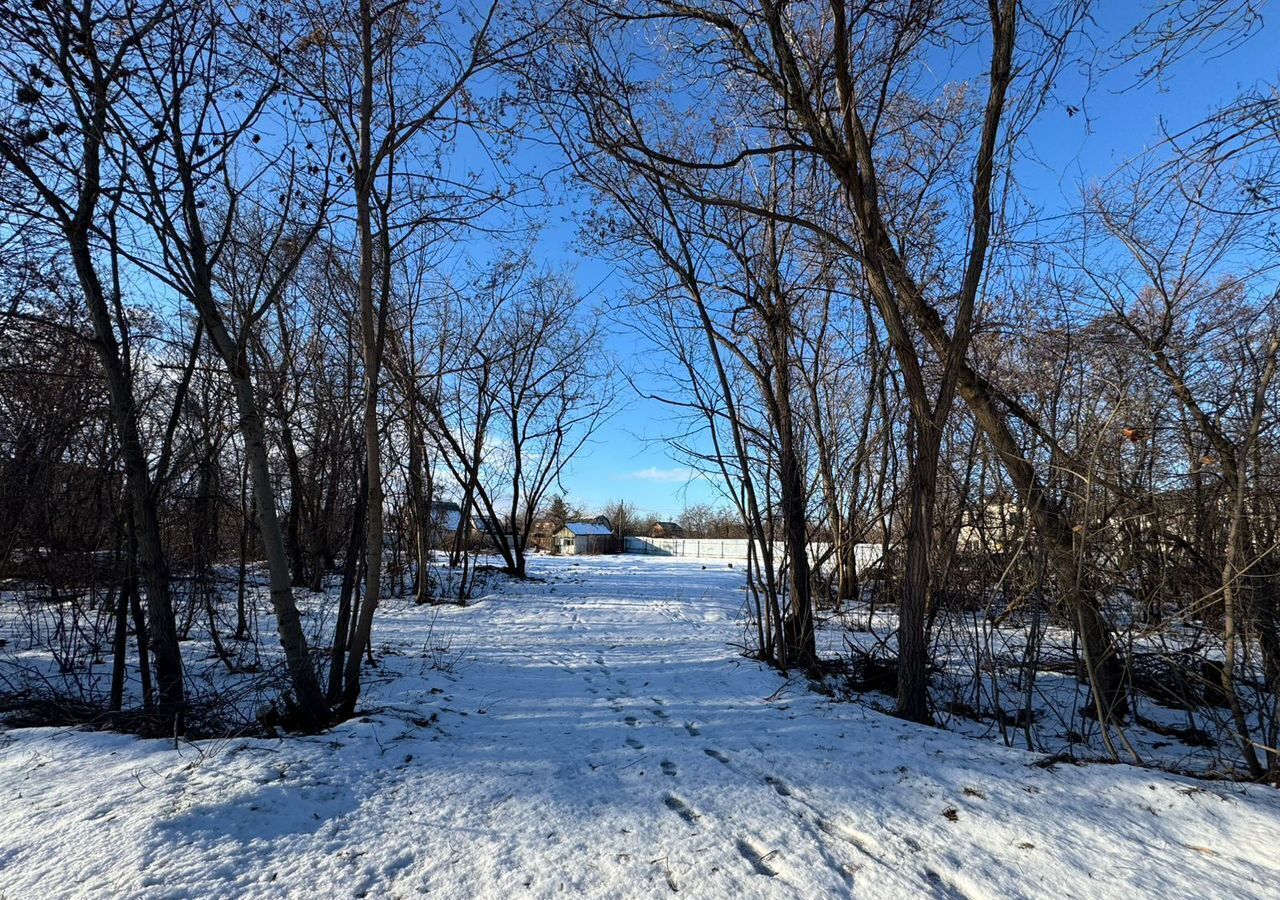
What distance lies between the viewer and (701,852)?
2.68 metres

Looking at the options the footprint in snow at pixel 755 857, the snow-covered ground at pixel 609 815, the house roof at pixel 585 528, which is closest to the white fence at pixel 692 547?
the house roof at pixel 585 528

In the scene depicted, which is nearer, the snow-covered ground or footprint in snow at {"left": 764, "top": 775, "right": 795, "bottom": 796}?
the snow-covered ground

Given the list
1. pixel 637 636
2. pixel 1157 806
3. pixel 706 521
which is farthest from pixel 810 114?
pixel 706 521

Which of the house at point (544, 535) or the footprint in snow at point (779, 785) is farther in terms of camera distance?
the house at point (544, 535)

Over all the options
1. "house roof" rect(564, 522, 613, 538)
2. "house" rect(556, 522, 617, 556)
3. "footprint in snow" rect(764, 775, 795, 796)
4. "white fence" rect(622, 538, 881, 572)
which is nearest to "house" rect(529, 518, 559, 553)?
"house" rect(556, 522, 617, 556)

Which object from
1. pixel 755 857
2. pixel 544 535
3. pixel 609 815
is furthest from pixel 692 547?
pixel 755 857

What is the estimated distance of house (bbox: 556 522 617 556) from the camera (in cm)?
5478

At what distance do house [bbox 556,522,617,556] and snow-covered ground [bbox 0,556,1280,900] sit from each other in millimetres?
50223

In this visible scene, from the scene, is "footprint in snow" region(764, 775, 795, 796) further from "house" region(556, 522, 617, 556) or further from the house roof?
the house roof

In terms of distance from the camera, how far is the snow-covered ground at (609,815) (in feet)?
7.82

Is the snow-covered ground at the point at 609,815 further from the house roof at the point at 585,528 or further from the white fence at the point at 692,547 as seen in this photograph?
the house roof at the point at 585,528

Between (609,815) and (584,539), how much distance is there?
181 feet

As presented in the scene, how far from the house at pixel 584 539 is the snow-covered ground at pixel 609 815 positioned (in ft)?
165

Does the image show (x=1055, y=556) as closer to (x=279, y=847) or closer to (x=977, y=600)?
(x=977, y=600)
